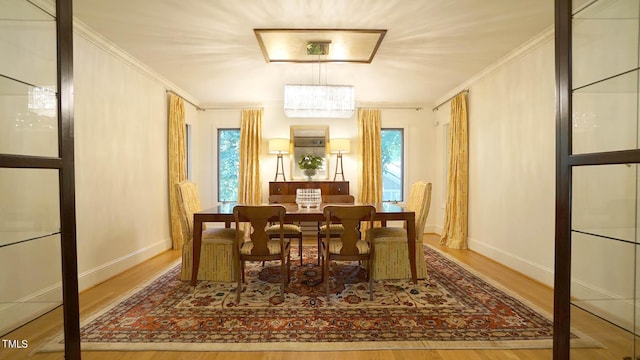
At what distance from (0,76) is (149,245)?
317cm

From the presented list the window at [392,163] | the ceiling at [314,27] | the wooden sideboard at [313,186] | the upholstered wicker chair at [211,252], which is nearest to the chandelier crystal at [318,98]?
the ceiling at [314,27]

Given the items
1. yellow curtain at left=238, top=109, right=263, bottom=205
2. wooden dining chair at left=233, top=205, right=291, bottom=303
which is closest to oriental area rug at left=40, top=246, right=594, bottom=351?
wooden dining chair at left=233, top=205, right=291, bottom=303

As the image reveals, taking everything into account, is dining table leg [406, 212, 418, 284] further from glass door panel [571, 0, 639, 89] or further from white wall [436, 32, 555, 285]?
glass door panel [571, 0, 639, 89]

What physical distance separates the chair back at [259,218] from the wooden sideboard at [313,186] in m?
2.89

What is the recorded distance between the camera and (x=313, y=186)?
565 centimetres

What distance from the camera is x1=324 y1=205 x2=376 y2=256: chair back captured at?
263cm

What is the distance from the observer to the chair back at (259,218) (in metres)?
2.60

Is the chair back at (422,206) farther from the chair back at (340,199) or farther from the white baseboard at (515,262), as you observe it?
the chair back at (340,199)

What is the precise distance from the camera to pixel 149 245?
13.7 ft

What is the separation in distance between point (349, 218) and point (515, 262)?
237 centimetres

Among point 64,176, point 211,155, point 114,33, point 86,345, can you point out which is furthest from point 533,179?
point 211,155

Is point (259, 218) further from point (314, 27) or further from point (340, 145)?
point (340, 145)

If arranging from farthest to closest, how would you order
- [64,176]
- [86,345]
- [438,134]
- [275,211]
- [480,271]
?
[438,134] → [480,271] → [275,211] → [86,345] → [64,176]

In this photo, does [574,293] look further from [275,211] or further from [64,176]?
[64,176]
